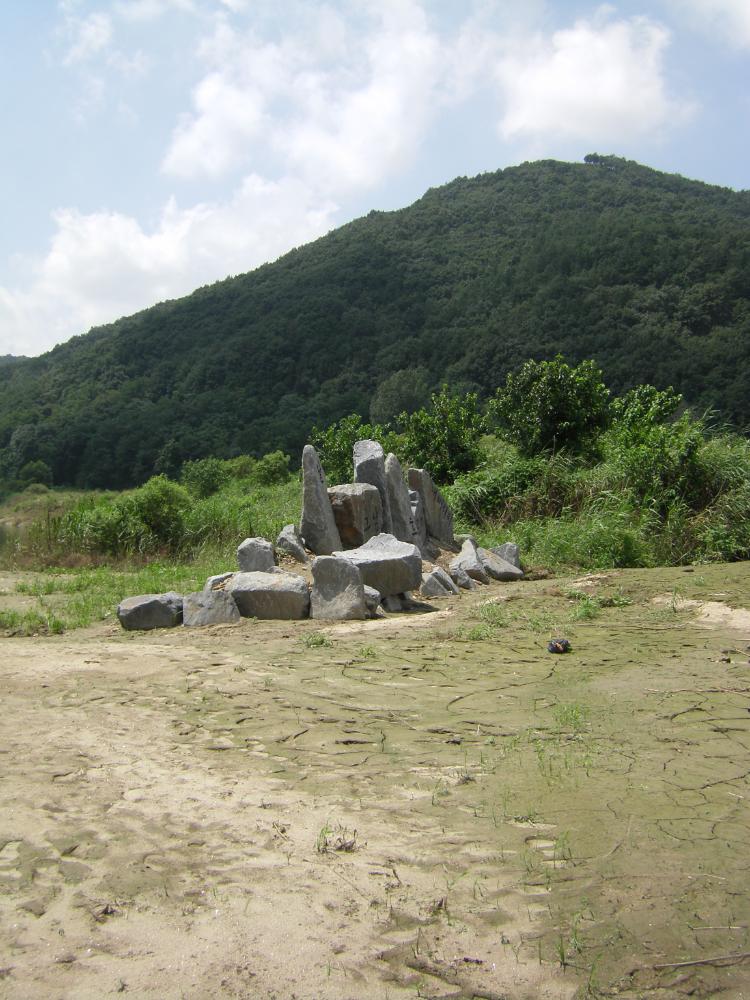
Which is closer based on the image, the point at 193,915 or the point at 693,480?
the point at 193,915

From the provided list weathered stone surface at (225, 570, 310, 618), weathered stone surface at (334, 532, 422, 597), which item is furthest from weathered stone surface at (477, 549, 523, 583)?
weathered stone surface at (225, 570, 310, 618)

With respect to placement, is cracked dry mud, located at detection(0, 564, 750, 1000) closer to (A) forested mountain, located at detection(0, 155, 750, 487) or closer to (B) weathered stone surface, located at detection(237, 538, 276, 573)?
(B) weathered stone surface, located at detection(237, 538, 276, 573)

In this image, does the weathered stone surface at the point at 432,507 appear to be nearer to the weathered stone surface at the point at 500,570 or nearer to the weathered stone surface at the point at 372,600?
the weathered stone surface at the point at 500,570

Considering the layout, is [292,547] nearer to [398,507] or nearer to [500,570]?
[398,507]

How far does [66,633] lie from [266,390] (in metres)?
39.2

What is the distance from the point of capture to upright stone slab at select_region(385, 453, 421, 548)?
1067 cm

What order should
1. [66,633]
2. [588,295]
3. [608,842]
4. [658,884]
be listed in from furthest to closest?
[588,295] < [66,633] < [608,842] < [658,884]

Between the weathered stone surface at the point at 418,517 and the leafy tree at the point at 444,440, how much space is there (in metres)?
6.06

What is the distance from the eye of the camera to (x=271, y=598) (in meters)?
7.53

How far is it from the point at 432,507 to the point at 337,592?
427cm

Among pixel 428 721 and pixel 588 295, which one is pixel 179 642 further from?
pixel 588 295

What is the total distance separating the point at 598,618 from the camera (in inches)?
292

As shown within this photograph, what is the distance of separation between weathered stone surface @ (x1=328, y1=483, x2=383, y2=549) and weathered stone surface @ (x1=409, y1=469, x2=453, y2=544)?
1367mm

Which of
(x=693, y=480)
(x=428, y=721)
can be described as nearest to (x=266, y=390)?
(x=693, y=480)
